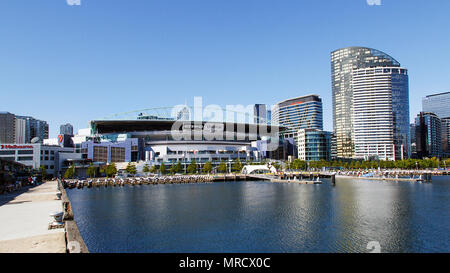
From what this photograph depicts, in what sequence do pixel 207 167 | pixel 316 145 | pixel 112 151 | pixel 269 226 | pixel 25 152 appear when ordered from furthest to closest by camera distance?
pixel 316 145 < pixel 112 151 < pixel 207 167 < pixel 25 152 < pixel 269 226

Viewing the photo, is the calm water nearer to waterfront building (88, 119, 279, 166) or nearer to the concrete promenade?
the concrete promenade

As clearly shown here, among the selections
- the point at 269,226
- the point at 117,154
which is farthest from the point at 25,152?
the point at 269,226

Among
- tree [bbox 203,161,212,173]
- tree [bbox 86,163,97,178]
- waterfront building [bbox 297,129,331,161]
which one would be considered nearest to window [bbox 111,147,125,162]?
tree [bbox 86,163,97,178]

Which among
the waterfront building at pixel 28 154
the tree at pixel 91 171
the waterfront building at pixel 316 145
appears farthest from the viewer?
the waterfront building at pixel 316 145

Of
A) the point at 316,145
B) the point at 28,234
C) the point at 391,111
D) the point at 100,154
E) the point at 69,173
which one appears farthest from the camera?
the point at 391,111

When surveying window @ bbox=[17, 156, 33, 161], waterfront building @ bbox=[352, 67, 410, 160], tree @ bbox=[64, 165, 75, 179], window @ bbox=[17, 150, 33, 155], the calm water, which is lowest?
the calm water

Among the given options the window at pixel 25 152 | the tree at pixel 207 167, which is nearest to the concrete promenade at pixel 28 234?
the tree at pixel 207 167

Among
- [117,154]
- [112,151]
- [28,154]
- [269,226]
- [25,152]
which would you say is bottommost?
[269,226]

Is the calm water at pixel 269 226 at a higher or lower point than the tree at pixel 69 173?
lower

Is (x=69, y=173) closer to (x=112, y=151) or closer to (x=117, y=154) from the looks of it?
(x=112, y=151)

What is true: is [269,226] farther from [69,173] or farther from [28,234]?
[69,173]

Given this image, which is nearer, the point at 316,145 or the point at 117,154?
the point at 117,154

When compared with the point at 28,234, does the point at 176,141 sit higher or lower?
higher

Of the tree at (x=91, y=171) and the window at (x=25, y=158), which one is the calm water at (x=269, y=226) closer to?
the tree at (x=91, y=171)
